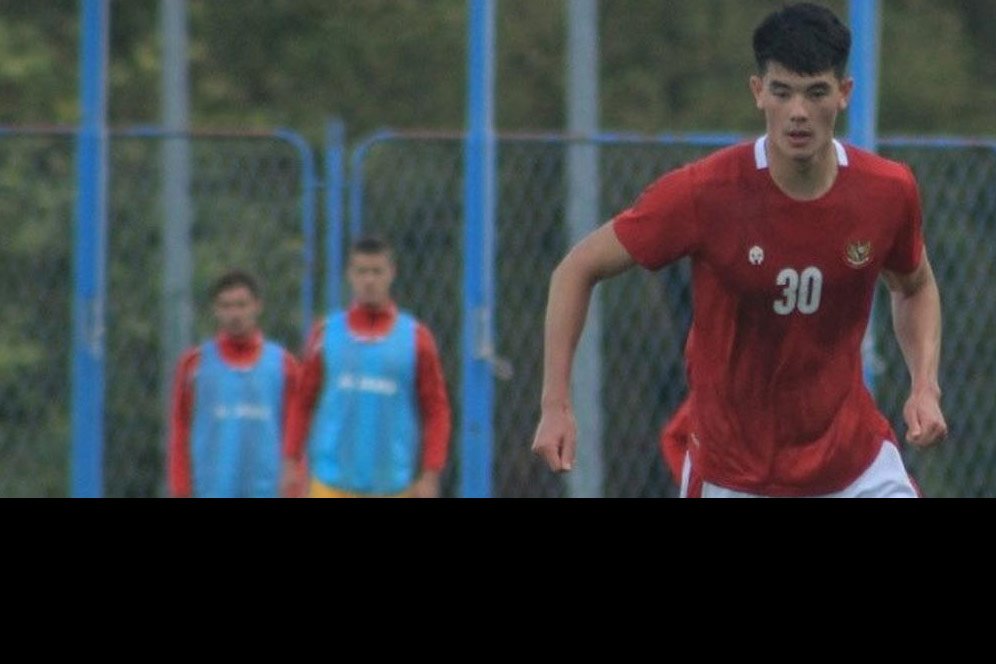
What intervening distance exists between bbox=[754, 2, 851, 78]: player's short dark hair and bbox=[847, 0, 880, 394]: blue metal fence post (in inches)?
129

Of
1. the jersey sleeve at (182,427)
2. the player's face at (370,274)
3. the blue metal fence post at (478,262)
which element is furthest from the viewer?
the jersey sleeve at (182,427)

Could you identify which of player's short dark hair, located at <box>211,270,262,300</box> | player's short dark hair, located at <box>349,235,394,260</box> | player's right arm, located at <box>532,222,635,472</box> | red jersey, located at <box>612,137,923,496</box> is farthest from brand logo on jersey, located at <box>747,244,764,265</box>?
player's short dark hair, located at <box>211,270,262,300</box>

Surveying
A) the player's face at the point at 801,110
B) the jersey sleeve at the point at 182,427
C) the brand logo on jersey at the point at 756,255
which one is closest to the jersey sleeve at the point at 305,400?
the jersey sleeve at the point at 182,427

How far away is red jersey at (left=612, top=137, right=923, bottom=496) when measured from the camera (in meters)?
6.34

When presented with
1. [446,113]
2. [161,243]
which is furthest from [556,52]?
[161,243]

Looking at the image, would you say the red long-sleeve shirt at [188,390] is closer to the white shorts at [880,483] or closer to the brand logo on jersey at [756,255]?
the white shorts at [880,483]

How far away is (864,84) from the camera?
9.72 metres

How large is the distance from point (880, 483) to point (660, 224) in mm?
916

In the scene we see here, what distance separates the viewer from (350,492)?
11078 millimetres

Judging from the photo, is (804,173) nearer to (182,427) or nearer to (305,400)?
(305,400)

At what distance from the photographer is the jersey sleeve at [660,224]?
632 centimetres

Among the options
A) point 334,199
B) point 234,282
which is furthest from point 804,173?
point 234,282

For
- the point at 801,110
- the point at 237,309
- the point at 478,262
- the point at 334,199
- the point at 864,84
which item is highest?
the point at 864,84
